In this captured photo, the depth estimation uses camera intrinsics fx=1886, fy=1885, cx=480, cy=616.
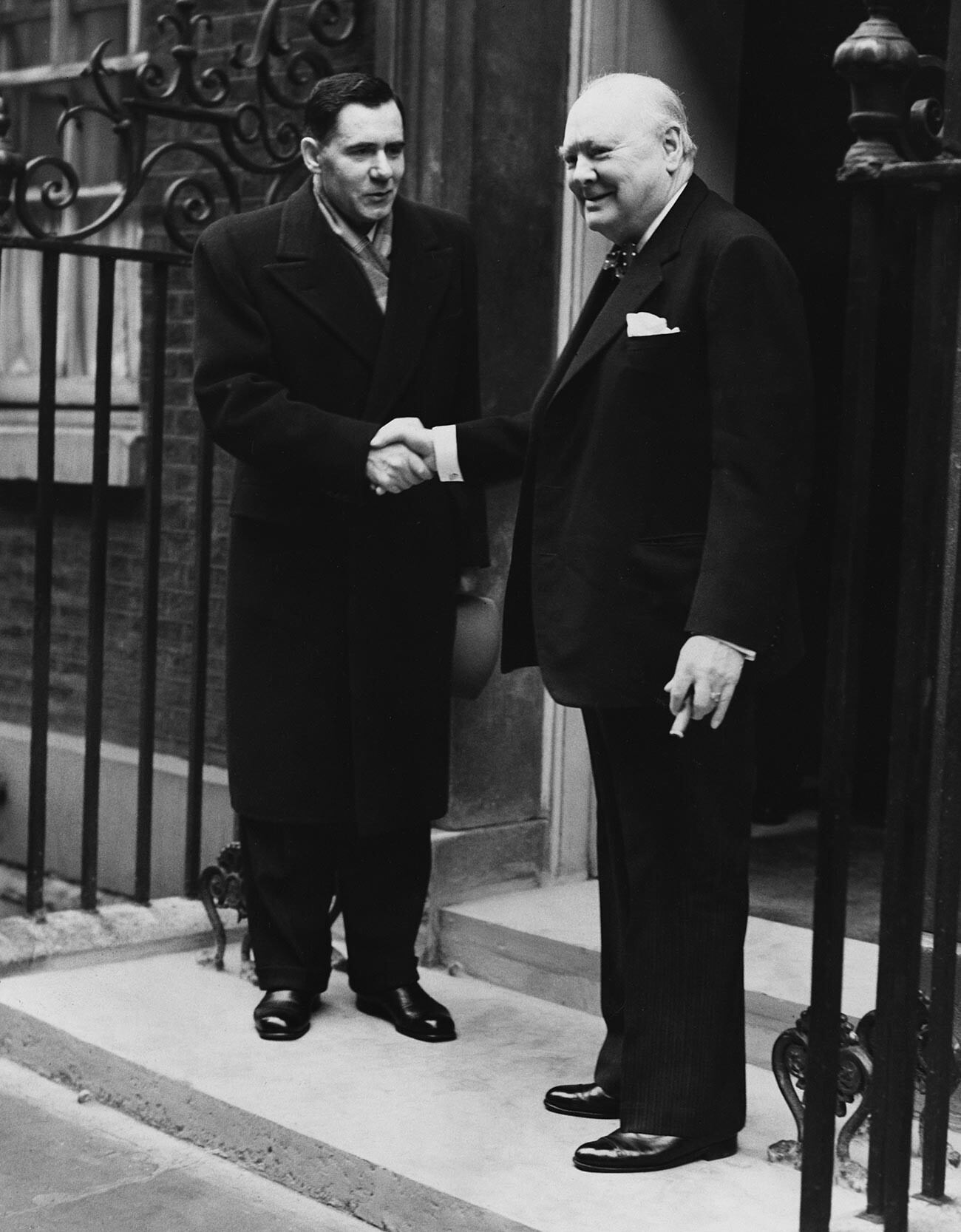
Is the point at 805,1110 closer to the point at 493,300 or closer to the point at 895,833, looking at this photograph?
the point at 895,833

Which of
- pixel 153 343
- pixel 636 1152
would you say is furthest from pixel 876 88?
pixel 153 343

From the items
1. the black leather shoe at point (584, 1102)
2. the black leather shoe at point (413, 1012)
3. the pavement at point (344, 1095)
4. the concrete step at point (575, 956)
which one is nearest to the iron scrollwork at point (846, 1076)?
the pavement at point (344, 1095)

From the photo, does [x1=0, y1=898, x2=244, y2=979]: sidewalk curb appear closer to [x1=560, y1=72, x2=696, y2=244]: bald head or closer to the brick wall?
the brick wall

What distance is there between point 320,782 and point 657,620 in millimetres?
1200

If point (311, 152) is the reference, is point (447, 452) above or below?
below

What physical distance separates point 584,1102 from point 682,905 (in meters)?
0.60

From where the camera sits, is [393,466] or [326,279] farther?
[326,279]

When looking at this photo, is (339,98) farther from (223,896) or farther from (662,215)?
(223,896)

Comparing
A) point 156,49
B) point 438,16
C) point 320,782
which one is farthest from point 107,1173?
point 156,49

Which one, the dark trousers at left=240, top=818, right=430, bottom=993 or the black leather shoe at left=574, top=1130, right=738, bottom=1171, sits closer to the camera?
the black leather shoe at left=574, top=1130, right=738, bottom=1171

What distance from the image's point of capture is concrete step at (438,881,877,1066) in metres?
4.10

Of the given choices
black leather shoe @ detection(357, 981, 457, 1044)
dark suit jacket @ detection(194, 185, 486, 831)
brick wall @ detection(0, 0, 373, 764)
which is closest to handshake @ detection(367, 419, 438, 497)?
dark suit jacket @ detection(194, 185, 486, 831)

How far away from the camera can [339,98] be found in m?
3.89

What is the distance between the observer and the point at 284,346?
410 centimetres
